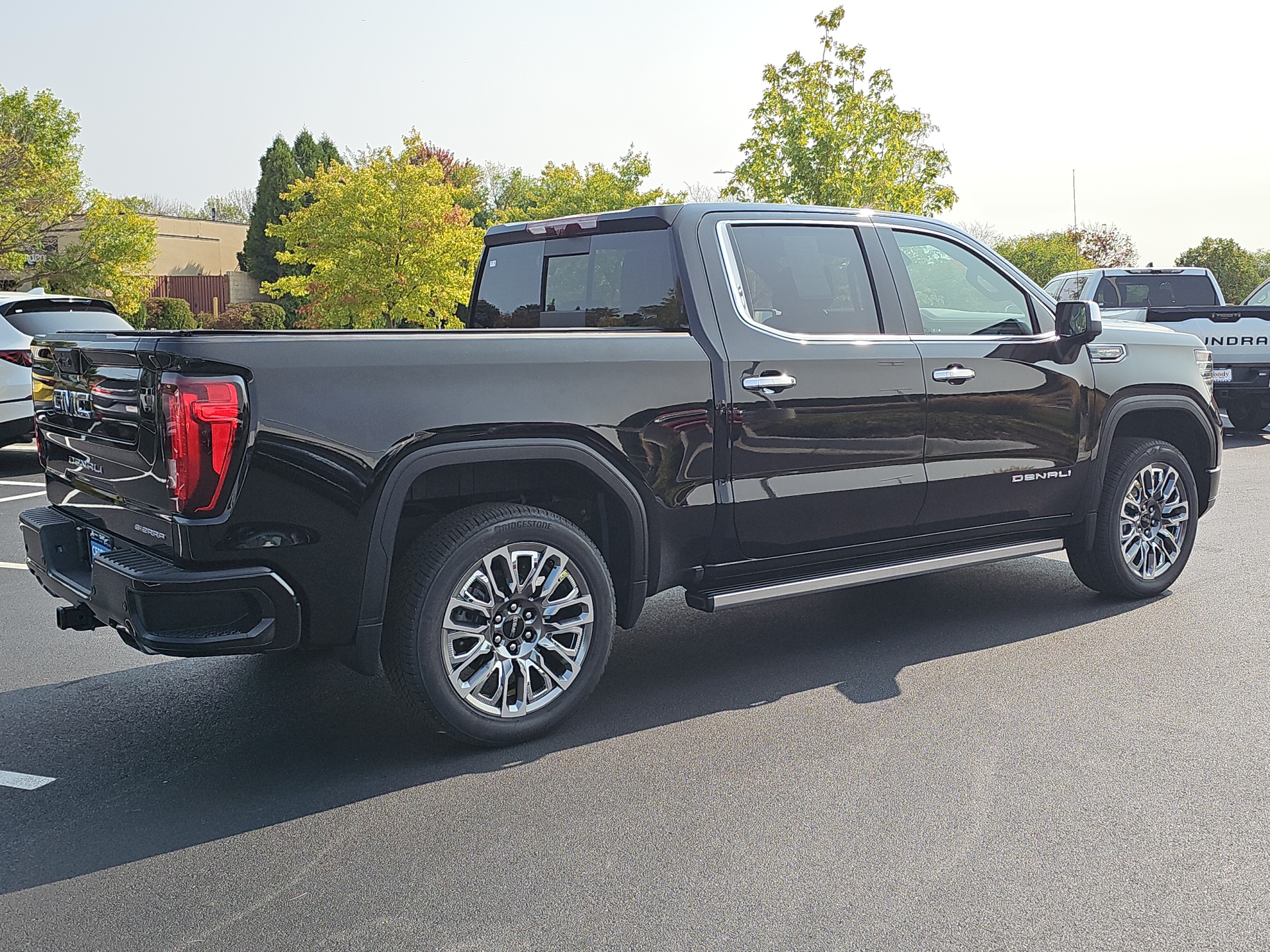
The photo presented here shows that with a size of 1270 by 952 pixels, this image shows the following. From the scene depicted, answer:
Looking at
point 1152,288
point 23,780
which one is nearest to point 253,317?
point 1152,288

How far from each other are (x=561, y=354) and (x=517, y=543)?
0.70m

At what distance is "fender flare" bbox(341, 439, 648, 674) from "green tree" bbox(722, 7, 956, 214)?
2657 centimetres

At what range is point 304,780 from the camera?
4070mm

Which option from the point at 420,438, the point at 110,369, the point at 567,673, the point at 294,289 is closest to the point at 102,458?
the point at 110,369

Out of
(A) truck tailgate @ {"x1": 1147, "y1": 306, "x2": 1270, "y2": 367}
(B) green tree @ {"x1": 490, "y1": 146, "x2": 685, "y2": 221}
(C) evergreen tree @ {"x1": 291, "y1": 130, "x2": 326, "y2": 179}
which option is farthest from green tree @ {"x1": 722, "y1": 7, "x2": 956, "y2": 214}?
(C) evergreen tree @ {"x1": 291, "y1": 130, "x2": 326, "y2": 179}

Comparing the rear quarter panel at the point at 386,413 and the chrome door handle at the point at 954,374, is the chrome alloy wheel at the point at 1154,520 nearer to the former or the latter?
the chrome door handle at the point at 954,374

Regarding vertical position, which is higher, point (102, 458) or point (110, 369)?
point (110, 369)

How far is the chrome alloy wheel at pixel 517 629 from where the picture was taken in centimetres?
425

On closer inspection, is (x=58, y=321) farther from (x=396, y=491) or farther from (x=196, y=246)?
(x=196, y=246)

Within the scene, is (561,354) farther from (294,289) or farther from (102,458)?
(294,289)

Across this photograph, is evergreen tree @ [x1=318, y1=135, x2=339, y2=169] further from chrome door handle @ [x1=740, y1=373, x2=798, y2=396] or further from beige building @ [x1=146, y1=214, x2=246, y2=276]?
chrome door handle @ [x1=740, y1=373, x2=798, y2=396]

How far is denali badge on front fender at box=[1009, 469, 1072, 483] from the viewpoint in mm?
5707

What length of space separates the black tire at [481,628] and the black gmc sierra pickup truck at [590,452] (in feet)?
0.04

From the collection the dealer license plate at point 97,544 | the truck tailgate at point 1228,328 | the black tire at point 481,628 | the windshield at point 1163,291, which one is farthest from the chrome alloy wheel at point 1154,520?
the windshield at point 1163,291
